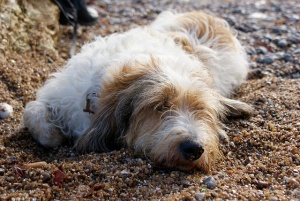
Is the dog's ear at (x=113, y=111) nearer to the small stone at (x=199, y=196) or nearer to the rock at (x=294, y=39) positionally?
the small stone at (x=199, y=196)

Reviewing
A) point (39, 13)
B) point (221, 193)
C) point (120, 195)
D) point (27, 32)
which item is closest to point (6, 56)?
point (27, 32)

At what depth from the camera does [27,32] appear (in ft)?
21.2

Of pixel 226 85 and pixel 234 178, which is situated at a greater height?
pixel 234 178

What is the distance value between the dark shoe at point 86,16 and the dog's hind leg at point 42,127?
2949mm

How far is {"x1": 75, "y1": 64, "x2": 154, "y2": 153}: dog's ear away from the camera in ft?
14.0

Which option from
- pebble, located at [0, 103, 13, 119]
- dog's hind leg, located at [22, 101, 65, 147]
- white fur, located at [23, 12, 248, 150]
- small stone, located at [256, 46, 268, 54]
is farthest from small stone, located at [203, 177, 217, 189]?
small stone, located at [256, 46, 268, 54]

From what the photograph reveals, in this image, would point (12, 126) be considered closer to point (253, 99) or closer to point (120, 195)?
point (120, 195)

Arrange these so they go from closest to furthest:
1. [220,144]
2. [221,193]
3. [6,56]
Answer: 1. [221,193]
2. [220,144]
3. [6,56]

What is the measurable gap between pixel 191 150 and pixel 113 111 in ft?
2.86

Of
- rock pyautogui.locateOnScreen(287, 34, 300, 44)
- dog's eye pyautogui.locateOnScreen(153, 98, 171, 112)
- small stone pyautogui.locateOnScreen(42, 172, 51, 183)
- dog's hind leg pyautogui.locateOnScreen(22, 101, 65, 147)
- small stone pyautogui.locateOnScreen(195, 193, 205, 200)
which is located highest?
dog's eye pyautogui.locateOnScreen(153, 98, 171, 112)

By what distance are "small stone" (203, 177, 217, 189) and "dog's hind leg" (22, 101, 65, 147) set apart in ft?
5.71

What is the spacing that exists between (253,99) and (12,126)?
2461 millimetres

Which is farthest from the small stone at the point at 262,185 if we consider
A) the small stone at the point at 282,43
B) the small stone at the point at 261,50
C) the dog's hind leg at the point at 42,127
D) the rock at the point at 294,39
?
the rock at the point at 294,39

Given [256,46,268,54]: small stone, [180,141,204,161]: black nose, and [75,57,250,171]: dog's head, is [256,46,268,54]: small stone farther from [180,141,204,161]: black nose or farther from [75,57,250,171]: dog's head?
[180,141,204,161]: black nose
